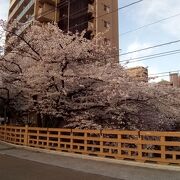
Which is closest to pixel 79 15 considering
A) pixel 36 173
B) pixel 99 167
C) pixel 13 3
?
pixel 13 3

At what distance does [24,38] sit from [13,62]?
2261 millimetres

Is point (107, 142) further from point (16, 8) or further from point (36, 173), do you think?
point (16, 8)

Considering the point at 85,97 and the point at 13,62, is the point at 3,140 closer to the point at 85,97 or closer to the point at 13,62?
the point at 13,62

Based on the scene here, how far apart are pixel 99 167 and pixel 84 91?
27.8 feet

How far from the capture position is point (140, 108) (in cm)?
2002

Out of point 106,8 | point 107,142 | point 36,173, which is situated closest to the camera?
point 36,173

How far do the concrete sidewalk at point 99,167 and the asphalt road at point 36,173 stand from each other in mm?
475

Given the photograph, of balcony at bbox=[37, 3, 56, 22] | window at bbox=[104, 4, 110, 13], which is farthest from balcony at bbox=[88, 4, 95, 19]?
balcony at bbox=[37, 3, 56, 22]

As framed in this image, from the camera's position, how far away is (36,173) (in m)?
10.6

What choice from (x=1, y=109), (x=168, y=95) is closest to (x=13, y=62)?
(x=1, y=109)

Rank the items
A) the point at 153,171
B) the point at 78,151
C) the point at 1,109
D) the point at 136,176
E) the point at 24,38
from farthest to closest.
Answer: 1. the point at 1,109
2. the point at 24,38
3. the point at 78,151
4. the point at 153,171
5. the point at 136,176

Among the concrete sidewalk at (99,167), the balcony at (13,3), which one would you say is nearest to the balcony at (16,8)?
the balcony at (13,3)

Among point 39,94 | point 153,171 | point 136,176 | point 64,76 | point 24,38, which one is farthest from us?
point 24,38

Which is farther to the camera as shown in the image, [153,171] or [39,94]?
[39,94]
